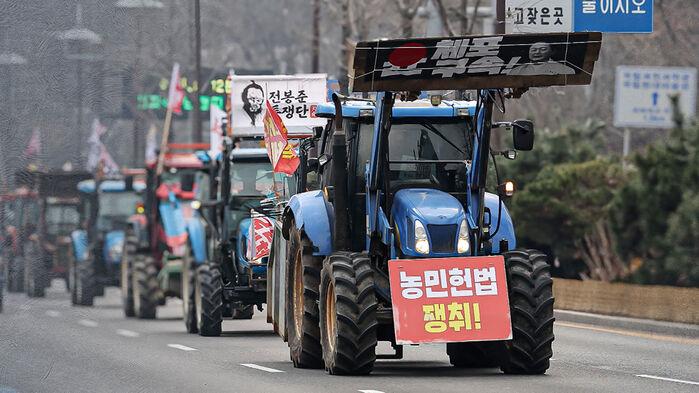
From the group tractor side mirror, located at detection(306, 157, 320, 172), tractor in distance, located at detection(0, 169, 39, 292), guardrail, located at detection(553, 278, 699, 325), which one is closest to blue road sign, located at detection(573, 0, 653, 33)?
guardrail, located at detection(553, 278, 699, 325)

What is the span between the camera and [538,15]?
2623cm

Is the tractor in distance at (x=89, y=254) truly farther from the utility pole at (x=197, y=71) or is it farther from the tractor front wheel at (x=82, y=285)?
the utility pole at (x=197, y=71)

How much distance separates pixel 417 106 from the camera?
52.2 feet

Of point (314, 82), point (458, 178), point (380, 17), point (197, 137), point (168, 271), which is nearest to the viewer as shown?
point (458, 178)

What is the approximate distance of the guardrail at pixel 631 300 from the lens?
24.5 m

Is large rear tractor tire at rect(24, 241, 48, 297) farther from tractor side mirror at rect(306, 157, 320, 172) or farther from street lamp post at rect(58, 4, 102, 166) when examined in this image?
tractor side mirror at rect(306, 157, 320, 172)

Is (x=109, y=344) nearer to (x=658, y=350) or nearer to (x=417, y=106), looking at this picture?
(x=417, y=106)

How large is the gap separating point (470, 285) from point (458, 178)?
4.81 feet

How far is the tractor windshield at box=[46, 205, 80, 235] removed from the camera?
11.5 m

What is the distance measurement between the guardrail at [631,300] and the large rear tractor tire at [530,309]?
990 cm

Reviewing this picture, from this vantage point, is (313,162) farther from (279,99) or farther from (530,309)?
(279,99)

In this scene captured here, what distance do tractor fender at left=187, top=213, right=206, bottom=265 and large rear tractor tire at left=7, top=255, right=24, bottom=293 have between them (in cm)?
1545

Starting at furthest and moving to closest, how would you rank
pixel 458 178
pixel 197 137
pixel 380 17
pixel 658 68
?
pixel 658 68 < pixel 380 17 < pixel 197 137 < pixel 458 178

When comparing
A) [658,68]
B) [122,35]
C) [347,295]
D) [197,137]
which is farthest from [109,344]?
[658,68]
